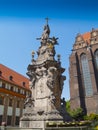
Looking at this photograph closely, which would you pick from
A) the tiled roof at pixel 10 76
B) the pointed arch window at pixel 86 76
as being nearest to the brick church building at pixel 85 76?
the pointed arch window at pixel 86 76

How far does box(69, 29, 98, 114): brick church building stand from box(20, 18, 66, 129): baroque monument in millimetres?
32700

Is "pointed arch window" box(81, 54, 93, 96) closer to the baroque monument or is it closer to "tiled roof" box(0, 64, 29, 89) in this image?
"tiled roof" box(0, 64, 29, 89)

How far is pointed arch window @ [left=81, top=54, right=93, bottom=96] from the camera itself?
47.7 meters

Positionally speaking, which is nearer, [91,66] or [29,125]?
[29,125]

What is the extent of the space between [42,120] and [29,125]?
127cm

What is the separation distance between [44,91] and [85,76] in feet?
122

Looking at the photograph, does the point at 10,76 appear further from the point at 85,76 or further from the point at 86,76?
the point at 86,76

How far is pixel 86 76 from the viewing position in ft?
163

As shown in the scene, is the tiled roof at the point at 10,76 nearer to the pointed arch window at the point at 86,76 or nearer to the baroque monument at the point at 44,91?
the pointed arch window at the point at 86,76

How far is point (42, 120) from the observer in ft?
42.2

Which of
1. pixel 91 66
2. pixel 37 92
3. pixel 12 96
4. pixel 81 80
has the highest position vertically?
pixel 91 66

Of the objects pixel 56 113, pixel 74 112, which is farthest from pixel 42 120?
pixel 74 112

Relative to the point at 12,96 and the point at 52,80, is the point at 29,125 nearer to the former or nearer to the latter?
the point at 52,80

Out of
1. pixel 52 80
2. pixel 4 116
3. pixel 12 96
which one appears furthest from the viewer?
pixel 12 96
